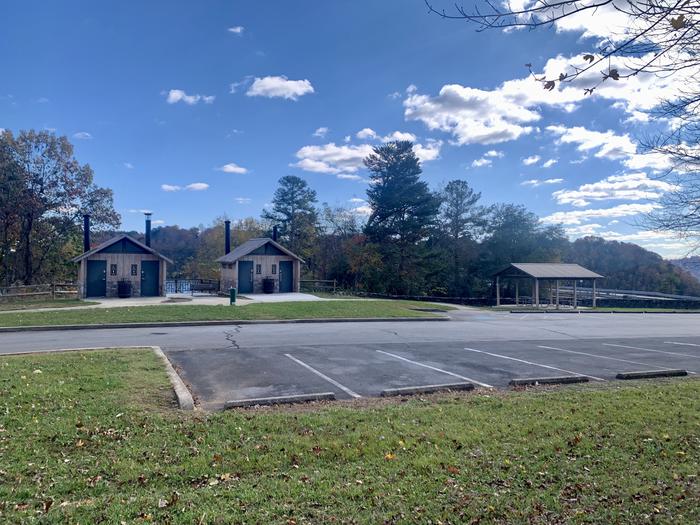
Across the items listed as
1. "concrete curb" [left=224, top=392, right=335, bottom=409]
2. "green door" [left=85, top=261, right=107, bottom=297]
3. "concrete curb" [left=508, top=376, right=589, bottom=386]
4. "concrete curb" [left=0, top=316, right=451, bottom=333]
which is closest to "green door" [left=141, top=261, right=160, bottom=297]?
"green door" [left=85, top=261, right=107, bottom=297]

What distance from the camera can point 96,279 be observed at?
2819 centimetres

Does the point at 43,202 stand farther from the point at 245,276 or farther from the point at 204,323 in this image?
the point at 204,323

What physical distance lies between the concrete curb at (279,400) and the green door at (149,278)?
84.4 feet

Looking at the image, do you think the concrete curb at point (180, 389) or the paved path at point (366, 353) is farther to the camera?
the paved path at point (366, 353)

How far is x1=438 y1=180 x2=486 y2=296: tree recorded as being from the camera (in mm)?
53094

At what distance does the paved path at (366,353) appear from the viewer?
806 cm

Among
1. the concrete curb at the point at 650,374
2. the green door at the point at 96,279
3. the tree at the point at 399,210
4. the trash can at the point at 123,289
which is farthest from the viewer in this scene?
the tree at the point at 399,210

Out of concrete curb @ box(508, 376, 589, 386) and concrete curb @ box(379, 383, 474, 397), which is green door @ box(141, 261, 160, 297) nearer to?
concrete curb @ box(379, 383, 474, 397)

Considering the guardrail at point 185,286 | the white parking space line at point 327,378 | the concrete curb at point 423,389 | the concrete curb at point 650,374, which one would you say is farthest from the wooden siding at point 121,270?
the concrete curb at point 650,374

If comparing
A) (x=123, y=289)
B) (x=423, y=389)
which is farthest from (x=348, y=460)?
(x=123, y=289)

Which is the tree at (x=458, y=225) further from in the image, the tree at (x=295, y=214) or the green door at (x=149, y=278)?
the green door at (x=149, y=278)

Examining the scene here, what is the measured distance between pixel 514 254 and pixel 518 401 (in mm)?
47621

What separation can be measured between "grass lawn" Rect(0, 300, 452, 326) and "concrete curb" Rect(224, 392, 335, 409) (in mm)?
11323

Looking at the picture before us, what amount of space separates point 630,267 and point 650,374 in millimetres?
62839
